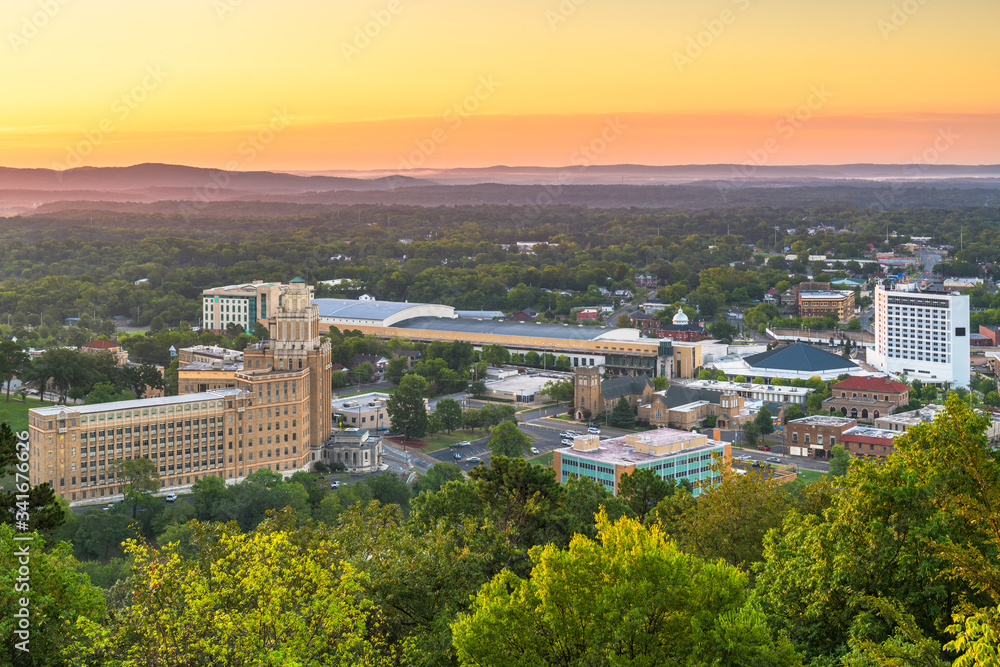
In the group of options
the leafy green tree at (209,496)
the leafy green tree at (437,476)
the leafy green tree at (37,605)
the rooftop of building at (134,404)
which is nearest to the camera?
the leafy green tree at (37,605)

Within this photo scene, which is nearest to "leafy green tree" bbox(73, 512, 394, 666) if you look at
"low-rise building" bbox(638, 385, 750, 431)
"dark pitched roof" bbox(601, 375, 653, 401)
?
"low-rise building" bbox(638, 385, 750, 431)

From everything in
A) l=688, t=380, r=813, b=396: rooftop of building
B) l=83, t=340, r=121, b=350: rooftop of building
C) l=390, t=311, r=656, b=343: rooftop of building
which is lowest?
l=688, t=380, r=813, b=396: rooftop of building

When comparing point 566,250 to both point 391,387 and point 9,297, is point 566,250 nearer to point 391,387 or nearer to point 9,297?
point 9,297

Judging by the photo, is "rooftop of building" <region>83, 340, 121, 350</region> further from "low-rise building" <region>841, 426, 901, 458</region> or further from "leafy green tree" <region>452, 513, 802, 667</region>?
"leafy green tree" <region>452, 513, 802, 667</region>

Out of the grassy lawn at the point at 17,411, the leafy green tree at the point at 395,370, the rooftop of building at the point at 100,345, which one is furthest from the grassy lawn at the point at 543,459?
the rooftop of building at the point at 100,345

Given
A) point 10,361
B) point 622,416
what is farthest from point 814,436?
point 10,361

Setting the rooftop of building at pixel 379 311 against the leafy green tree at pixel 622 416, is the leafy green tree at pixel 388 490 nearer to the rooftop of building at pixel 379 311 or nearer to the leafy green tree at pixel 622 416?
the leafy green tree at pixel 622 416
